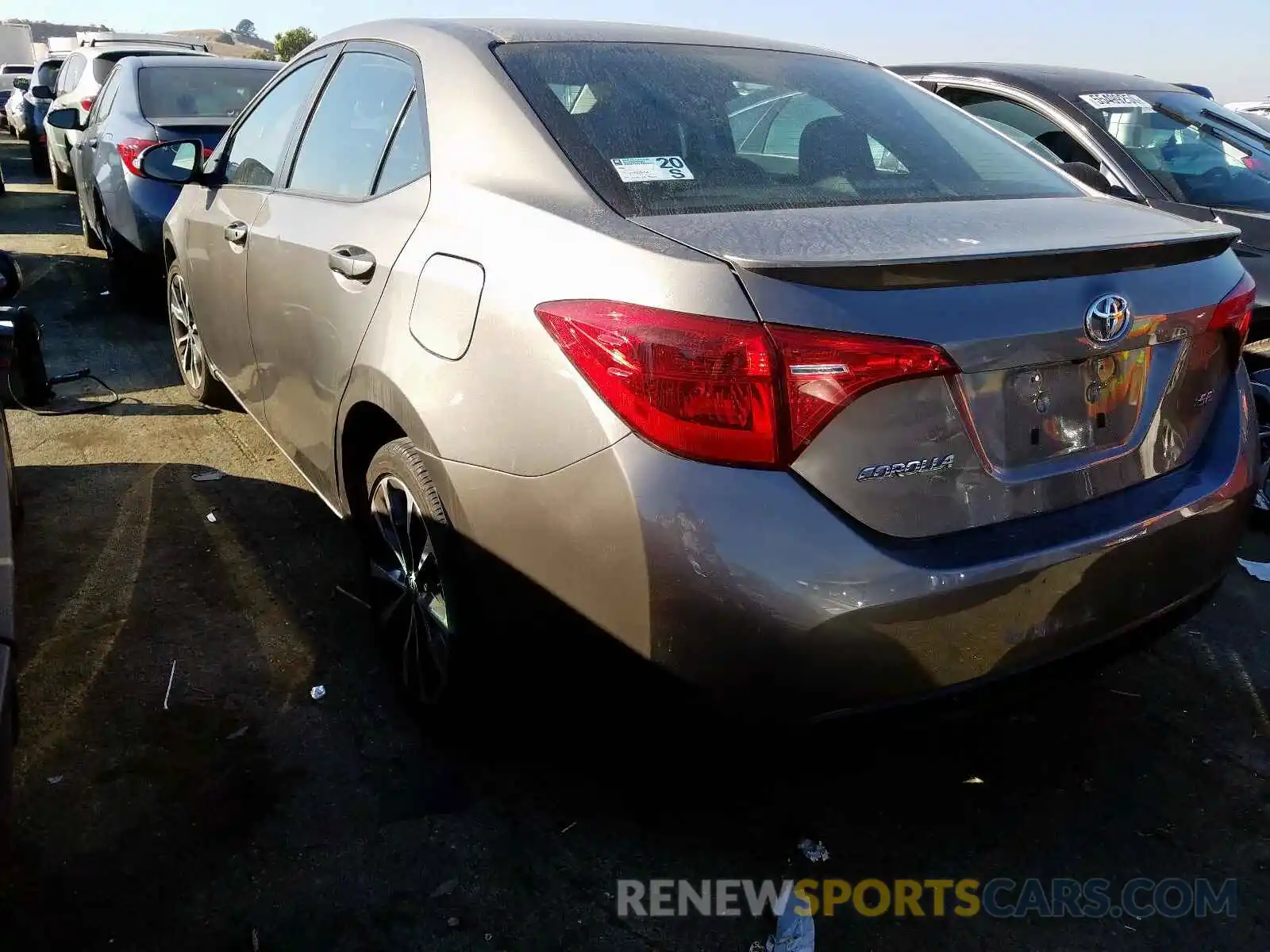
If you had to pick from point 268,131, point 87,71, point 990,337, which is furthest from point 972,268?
point 87,71

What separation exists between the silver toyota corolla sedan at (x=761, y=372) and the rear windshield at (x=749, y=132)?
0.01 m

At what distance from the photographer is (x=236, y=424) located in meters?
4.86

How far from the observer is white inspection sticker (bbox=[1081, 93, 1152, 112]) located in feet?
16.9

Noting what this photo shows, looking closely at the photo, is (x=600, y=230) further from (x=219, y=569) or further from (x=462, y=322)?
(x=219, y=569)

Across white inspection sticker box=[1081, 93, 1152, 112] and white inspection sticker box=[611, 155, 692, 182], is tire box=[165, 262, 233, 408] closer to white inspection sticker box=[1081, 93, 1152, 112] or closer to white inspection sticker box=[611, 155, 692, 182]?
white inspection sticker box=[611, 155, 692, 182]

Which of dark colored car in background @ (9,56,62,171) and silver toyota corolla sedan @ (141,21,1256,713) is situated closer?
silver toyota corolla sedan @ (141,21,1256,713)

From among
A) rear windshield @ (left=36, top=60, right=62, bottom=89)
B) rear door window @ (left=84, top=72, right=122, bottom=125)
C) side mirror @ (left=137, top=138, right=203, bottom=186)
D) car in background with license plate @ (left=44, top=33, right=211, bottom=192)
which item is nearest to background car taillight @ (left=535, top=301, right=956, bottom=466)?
side mirror @ (left=137, top=138, right=203, bottom=186)

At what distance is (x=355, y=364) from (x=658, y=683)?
120 cm

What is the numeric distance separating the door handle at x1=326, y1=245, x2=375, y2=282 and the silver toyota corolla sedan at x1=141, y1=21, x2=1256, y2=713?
1cm

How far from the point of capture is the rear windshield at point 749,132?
86.4 inches

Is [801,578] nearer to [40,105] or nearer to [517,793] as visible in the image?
[517,793]

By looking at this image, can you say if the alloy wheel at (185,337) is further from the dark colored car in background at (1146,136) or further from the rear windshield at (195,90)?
the dark colored car in background at (1146,136)

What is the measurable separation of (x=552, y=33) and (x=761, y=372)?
1439 mm

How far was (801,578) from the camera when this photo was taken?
1707 mm
